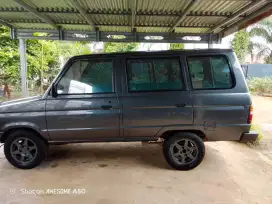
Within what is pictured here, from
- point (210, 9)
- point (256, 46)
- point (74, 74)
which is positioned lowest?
point (74, 74)

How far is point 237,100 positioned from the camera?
359 cm

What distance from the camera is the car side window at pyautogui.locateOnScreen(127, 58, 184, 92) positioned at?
12.2 ft

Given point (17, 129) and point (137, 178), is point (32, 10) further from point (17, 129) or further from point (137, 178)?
point (137, 178)

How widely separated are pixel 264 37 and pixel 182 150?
22720mm

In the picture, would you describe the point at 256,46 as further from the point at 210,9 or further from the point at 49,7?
the point at 49,7

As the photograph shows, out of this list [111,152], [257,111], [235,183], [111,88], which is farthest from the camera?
[257,111]

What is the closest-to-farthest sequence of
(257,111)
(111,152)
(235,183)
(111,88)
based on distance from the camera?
(235,183) → (111,88) → (111,152) → (257,111)

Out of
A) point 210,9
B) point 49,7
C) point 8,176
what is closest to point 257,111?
point 210,9

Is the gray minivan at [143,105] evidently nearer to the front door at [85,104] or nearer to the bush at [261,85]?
the front door at [85,104]

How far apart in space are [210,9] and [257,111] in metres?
6.17

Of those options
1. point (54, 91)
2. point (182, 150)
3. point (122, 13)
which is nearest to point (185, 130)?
point (182, 150)

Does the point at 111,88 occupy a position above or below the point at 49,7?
below

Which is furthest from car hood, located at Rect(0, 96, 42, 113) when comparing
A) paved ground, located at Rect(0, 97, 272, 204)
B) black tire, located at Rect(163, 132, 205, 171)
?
black tire, located at Rect(163, 132, 205, 171)

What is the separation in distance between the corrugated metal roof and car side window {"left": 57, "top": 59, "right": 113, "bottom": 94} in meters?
1.51
